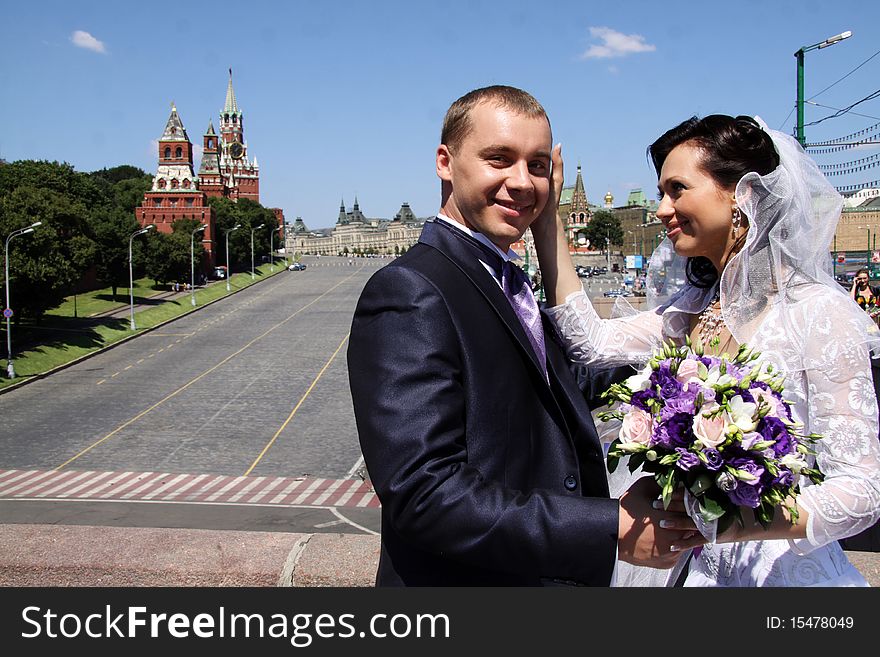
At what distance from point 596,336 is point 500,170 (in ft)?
3.11

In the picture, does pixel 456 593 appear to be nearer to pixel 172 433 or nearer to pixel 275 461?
pixel 275 461

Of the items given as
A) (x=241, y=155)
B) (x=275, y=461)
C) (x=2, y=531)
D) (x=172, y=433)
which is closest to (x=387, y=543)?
(x=2, y=531)

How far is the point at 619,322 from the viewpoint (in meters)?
3.14

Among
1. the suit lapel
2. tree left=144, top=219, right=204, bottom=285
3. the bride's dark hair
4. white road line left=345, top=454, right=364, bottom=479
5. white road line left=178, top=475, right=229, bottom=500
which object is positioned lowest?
white road line left=345, top=454, right=364, bottom=479

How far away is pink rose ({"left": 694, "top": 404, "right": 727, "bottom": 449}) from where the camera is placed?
1.90 meters

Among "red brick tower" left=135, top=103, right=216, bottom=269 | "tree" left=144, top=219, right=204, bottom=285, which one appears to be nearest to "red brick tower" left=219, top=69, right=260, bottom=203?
"red brick tower" left=135, top=103, right=216, bottom=269

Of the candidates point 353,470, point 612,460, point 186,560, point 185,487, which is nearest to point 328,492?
point 353,470

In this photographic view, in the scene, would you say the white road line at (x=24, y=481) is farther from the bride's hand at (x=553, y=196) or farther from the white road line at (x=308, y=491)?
the bride's hand at (x=553, y=196)

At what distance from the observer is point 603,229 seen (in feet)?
433

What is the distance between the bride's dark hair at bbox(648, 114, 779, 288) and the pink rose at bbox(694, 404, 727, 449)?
1039 millimetres

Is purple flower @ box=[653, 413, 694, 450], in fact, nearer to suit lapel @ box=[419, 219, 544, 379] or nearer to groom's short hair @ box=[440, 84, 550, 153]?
suit lapel @ box=[419, 219, 544, 379]

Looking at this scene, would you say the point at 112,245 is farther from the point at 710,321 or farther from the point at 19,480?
the point at 710,321

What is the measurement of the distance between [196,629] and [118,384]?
108 feet

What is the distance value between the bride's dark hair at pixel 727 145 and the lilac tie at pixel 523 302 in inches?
31.1
